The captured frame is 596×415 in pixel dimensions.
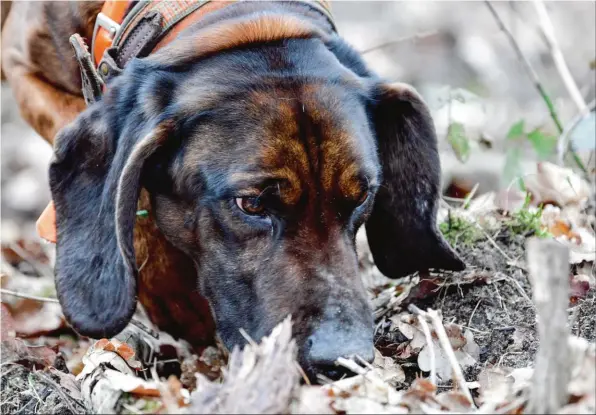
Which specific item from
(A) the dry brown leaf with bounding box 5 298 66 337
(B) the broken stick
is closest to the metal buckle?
(A) the dry brown leaf with bounding box 5 298 66 337

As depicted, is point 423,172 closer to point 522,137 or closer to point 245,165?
point 245,165

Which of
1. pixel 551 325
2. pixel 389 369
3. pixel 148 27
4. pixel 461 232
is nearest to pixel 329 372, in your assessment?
pixel 389 369

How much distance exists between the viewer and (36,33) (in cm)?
405

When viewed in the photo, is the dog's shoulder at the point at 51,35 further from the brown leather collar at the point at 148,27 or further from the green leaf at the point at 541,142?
the green leaf at the point at 541,142

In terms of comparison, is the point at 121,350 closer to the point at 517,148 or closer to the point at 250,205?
the point at 250,205

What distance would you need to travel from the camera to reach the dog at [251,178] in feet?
9.50

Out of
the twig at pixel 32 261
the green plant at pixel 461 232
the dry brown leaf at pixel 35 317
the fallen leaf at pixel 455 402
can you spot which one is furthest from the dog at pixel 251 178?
the twig at pixel 32 261

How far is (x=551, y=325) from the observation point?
5.77 ft

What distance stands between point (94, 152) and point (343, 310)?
110cm

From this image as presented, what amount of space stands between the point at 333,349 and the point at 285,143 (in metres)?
0.73

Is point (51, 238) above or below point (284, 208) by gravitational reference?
below

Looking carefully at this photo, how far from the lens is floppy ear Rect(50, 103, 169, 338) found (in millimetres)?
3029

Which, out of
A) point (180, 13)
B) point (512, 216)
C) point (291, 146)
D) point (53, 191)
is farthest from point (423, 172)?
point (53, 191)

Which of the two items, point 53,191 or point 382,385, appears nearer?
point 382,385
